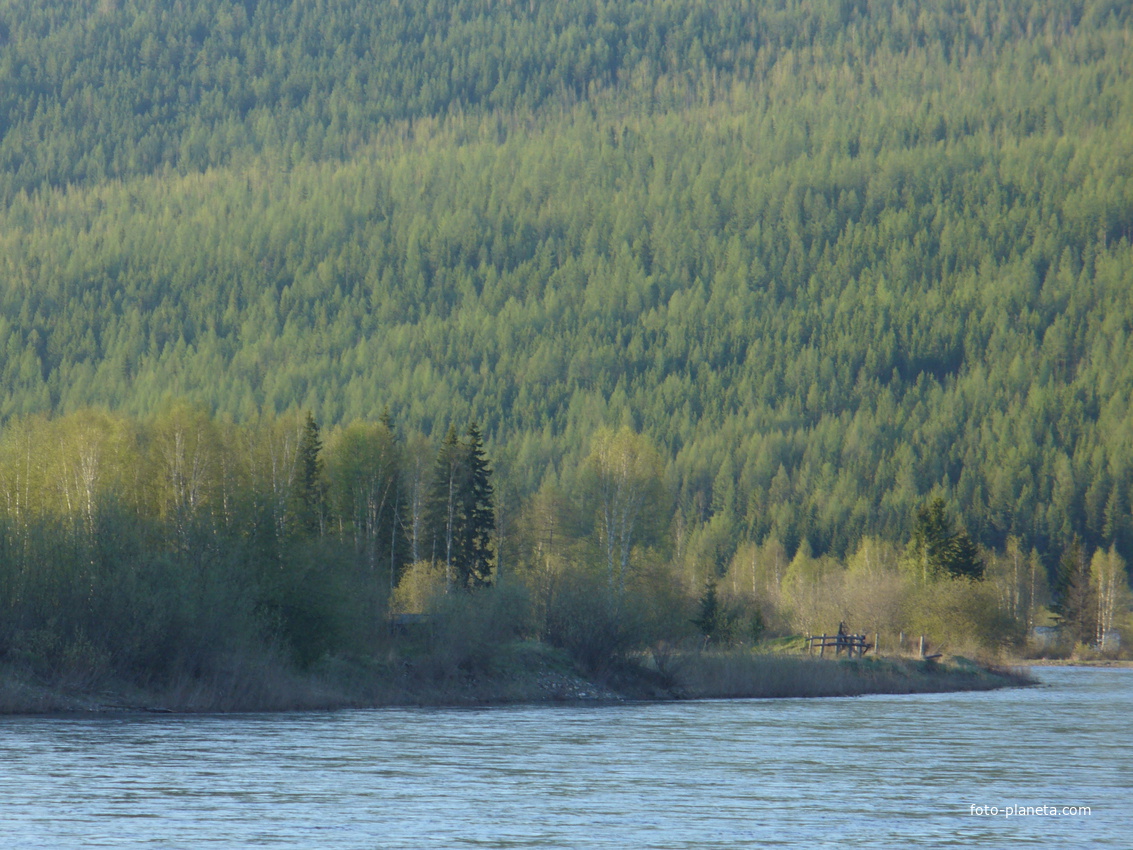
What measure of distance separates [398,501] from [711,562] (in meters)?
68.8

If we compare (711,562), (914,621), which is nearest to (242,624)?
(914,621)

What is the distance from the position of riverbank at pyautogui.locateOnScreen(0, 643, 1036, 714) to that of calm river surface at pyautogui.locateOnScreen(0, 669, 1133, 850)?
3.21 metres

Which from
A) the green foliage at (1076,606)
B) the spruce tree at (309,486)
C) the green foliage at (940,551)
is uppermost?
the spruce tree at (309,486)

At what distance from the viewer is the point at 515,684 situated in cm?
6788

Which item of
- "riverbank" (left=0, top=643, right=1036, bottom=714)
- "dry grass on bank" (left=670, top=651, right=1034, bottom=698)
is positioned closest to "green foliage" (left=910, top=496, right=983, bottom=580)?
"riverbank" (left=0, top=643, right=1036, bottom=714)

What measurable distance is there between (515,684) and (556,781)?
3122 centimetres

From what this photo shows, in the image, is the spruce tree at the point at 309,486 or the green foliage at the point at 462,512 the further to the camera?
the green foliage at the point at 462,512

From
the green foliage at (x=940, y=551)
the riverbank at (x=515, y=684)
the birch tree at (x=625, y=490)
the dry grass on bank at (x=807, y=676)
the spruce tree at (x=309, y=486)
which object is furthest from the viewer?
the green foliage at (x=940, y=551)

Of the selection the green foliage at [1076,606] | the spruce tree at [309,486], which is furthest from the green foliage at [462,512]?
the green foliage at [1076,606]

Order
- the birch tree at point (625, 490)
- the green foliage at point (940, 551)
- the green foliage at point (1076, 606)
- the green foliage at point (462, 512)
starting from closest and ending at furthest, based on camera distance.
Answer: the green foliage at point (462, 512), the birch tree at point (625, 490), the green foliage at point (940, 551), the green foliage at point (1076, 606)

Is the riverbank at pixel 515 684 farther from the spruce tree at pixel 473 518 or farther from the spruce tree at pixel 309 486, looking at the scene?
the spruce tree at pixel 309 486

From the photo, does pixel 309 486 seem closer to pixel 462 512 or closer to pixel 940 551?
pixel 462 512

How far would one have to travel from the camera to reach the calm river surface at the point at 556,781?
93.8 feet

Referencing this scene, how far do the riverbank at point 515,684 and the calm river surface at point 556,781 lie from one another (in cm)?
321
